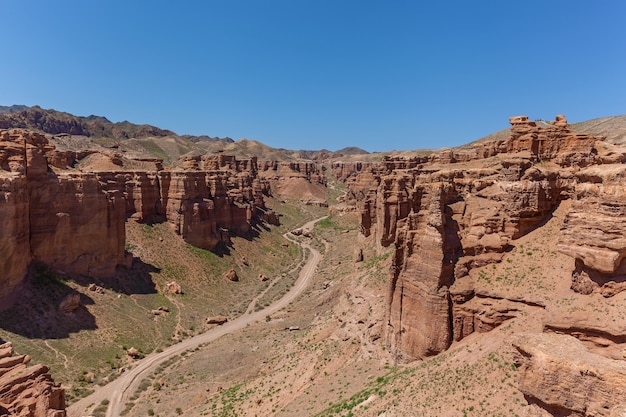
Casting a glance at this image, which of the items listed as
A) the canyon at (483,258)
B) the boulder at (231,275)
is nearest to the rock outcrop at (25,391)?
the canyon at (483,258)

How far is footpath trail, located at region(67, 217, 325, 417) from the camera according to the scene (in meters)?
38.0

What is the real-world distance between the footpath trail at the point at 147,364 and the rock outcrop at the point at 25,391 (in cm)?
1426

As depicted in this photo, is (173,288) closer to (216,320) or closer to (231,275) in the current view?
(216,320)

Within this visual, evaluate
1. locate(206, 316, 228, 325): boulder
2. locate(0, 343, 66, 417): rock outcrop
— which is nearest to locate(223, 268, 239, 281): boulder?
locate(206, 316, 228, 325): boulder

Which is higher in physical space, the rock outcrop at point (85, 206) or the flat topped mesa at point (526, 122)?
the flat topped mesa at point (526, 122)

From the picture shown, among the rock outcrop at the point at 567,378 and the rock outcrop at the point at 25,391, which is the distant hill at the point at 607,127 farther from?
the rock outcrop at the point at 25,391

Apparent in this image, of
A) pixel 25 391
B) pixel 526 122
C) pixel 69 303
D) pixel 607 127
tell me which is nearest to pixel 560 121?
pixel 526 122

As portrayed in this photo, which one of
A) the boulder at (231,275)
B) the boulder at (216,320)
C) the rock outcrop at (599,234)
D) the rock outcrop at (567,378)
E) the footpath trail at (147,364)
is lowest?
the footpath trail at (147,364)

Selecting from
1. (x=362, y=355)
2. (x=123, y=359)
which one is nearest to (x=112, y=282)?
(x=123, y=359)

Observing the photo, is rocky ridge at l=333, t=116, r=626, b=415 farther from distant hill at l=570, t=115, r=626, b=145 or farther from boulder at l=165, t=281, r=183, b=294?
distant hill at l=570, t=115, r=626, b=145

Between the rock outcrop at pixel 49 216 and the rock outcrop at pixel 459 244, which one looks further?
the rock outcrop at pixel 49 216

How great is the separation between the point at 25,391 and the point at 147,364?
963 inches

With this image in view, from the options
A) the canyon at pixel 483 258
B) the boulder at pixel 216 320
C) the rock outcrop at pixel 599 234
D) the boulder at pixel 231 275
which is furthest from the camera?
the boulder at pixel 231 275

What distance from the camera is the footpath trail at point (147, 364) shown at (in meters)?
38.0
